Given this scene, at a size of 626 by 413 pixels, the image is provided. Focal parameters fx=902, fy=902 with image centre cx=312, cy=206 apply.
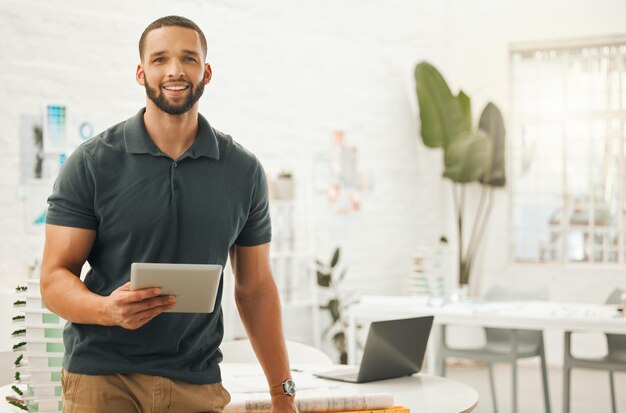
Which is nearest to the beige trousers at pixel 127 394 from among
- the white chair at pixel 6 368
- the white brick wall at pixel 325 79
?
the white chair at pixel 6 368

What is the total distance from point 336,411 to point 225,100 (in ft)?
13.2

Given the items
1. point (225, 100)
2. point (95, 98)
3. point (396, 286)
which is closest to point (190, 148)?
point (95, 98)

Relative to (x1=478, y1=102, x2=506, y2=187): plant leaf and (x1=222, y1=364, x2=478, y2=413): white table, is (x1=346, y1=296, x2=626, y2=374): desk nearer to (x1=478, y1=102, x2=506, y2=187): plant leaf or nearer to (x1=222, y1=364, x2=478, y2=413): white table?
(x1=222, y1=364, x2=478, y2=413): white table

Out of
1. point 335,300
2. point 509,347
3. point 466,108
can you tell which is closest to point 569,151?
point 466,108

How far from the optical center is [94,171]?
174 cm

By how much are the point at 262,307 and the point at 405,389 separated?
37.5 inches

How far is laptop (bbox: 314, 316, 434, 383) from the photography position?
9.38 ft

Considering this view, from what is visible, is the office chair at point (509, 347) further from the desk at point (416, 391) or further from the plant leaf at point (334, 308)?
the desk at point (416, 391)

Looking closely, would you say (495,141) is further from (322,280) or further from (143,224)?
(143,224)

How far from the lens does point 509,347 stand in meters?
5.58

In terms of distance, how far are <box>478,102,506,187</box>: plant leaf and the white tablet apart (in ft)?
21.3

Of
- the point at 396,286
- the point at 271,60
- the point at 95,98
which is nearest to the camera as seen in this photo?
the point at 95,98

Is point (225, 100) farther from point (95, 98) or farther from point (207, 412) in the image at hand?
point (207, 412)

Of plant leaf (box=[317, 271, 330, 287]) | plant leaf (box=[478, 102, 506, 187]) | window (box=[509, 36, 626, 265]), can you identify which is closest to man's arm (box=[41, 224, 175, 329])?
plant leaf (box=[317, 271, 330, 287])
